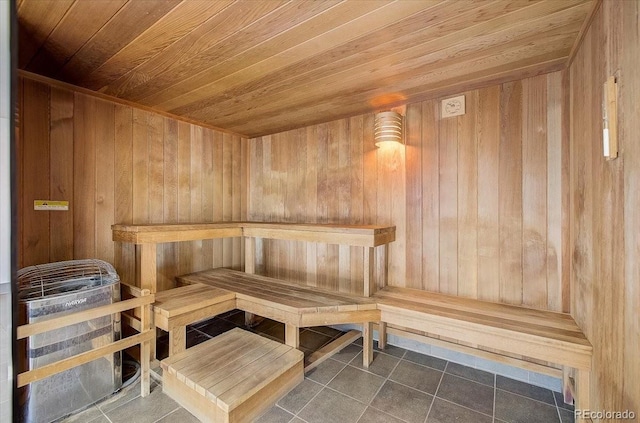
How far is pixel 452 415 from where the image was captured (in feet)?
5.46

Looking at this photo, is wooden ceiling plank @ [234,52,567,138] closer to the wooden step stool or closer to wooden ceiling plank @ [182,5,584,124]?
wooden ceiling plank @ [182,5,584,124]

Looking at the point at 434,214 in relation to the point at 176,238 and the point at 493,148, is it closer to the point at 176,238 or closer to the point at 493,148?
the point at 493,148

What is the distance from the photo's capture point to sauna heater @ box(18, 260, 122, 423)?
4.95 feet

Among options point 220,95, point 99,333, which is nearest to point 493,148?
point 220,95

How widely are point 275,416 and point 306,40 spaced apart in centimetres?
212

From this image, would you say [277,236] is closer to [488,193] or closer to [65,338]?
[65,338]

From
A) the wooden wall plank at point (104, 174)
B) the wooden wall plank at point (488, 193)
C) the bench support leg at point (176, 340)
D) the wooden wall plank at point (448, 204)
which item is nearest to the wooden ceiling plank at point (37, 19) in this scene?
the wooden wall plank at point (104, 174)

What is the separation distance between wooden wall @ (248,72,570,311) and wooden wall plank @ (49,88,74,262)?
1.89 metres

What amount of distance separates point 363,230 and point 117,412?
6.23ft

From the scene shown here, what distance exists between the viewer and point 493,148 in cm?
203

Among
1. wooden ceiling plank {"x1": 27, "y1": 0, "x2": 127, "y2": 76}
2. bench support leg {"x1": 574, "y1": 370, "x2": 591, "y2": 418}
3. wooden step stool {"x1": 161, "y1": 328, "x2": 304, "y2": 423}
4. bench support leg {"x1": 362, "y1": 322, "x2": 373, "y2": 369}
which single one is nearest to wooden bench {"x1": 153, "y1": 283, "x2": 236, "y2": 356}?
wooden step stool {"x1": 161, "y1": 328, "x2": 304, "y2": 423}

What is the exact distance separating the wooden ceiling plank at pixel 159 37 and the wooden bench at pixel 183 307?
1589 mm

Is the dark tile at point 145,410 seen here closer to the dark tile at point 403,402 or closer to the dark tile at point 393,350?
the dark tile at point 403,402

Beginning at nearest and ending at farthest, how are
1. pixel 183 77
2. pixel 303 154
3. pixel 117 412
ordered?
pixel 117 412, pixel 183 77, pixel 303 154
